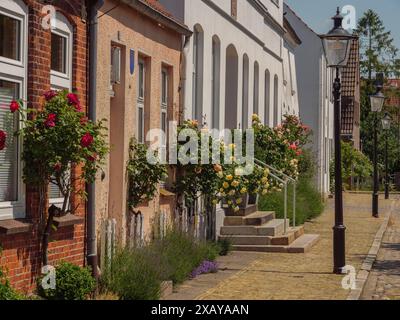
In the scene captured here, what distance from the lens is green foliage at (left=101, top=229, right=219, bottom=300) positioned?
9867 millimetres

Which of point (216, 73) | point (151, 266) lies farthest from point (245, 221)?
point (151, 266)

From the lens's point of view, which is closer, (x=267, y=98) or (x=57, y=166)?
(x=57, y=166)

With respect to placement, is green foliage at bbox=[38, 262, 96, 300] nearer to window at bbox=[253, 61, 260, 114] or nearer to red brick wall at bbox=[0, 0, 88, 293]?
red brick wall at bbox=[0, 0, 88, 293]

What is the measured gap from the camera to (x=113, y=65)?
39.1ft

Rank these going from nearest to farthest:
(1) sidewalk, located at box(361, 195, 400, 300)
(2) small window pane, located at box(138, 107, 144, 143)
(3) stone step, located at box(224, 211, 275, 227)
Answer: (1) sidewalk, located at box(361, 195, 400, 300), (2) small window pane, located at box(138, 107, 144, 143), (3) stone step, located at box(224, 211, 275, 227)

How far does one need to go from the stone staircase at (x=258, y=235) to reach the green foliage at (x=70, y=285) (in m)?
7.27

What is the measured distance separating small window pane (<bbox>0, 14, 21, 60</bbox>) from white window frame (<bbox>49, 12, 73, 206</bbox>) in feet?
2.50

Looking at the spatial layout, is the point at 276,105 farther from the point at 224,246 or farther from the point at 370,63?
the point at 370,63

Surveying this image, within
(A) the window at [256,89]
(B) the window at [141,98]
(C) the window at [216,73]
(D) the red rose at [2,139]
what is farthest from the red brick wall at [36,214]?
(A) the window at [256,89]

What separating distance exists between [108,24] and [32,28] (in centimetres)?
267

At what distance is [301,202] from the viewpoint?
2350cm

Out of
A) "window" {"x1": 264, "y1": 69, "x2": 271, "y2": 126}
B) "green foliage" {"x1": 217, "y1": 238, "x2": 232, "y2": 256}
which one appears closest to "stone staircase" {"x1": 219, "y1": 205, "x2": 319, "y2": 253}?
"green foliage" {"x1": 217, "y1": 238, "x2": 232, "y2": 256}

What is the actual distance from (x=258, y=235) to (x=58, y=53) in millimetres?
8202
